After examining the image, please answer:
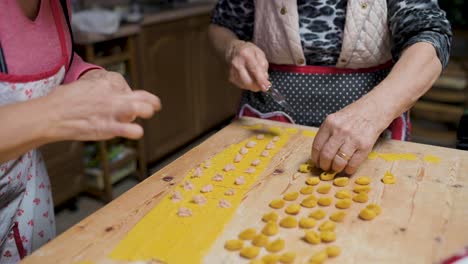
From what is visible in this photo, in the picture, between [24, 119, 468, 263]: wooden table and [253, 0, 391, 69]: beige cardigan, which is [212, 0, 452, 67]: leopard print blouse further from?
[24, 119, 468, 263]: wooden table

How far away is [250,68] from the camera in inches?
42.0

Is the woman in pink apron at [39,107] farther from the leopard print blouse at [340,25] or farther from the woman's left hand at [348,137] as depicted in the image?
the leopard print blouse at [340,25]

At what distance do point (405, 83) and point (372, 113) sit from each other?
0.34 feet

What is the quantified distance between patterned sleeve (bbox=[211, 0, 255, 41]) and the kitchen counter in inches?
36.1

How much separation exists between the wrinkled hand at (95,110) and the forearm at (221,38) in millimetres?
572

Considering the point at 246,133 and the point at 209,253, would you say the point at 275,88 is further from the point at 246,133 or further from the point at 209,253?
the point at 209,253

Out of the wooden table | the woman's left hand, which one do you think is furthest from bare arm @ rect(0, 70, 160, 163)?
the woman's left hand

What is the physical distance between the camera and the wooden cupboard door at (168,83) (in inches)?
101

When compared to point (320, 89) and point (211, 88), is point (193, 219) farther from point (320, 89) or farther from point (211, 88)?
point (211, 88)

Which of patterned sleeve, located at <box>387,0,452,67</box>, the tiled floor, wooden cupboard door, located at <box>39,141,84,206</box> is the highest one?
patterned sleeve, located at <box>387,0,452,67</box>

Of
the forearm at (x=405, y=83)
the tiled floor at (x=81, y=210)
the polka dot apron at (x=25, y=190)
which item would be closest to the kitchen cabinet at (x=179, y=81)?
the tiled floor at (x=81, y=210)

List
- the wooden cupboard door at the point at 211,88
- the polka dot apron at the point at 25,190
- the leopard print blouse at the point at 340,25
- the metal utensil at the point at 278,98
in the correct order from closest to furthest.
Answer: the polka dot apron at the point at 25,190 → the leopard print blouse at the point at 340,25 → the metal utensil at the point at 278,98 → the wooden cupboard door at the point at 211,88

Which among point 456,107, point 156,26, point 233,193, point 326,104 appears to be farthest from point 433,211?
point 456,107

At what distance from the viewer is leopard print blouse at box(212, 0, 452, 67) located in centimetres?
103
